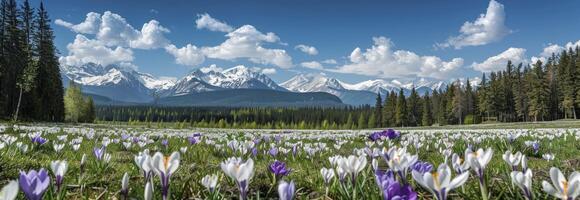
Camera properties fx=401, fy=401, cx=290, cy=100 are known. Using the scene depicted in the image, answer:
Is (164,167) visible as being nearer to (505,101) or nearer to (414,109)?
(505,101)

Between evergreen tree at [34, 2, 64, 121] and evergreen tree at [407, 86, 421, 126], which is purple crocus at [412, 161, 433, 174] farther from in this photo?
evergreen tree at [407, 86, 421, 126]

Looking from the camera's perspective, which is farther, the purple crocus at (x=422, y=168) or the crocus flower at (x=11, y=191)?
the purple crocus at (x=422, y=168)

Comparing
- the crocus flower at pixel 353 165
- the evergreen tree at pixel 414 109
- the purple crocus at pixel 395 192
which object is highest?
the evergreen tree at pixel 414 109

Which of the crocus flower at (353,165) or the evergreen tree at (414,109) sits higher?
the evergreen tree at (414,109)

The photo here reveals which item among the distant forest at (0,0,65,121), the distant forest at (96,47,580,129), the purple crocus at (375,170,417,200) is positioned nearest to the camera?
the purple crocus at (375,170,417,200)

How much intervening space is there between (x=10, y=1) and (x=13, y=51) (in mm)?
7090

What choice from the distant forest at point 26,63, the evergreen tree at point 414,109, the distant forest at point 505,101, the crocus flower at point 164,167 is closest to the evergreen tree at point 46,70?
the distant forest at point 26,63

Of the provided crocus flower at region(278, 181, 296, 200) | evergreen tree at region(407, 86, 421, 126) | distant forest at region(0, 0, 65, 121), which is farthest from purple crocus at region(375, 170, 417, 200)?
evergreen tree at region(407, 86, 421, 126)

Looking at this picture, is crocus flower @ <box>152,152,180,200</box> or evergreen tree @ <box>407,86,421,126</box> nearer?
crocus flower @ <box>152,152,180,200</box>

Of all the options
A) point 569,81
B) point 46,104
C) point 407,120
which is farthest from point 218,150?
point 407,120

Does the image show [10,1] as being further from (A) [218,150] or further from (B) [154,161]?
(B) [154,161]

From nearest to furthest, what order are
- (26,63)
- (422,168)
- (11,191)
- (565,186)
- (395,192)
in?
(11,191), (565,186), (395,192), (422,168), (26,63)

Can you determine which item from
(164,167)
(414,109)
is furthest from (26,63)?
(414,109)

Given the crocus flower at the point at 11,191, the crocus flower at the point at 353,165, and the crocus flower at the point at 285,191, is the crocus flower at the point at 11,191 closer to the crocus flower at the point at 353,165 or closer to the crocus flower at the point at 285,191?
the crocus flower at the point at 285,191
